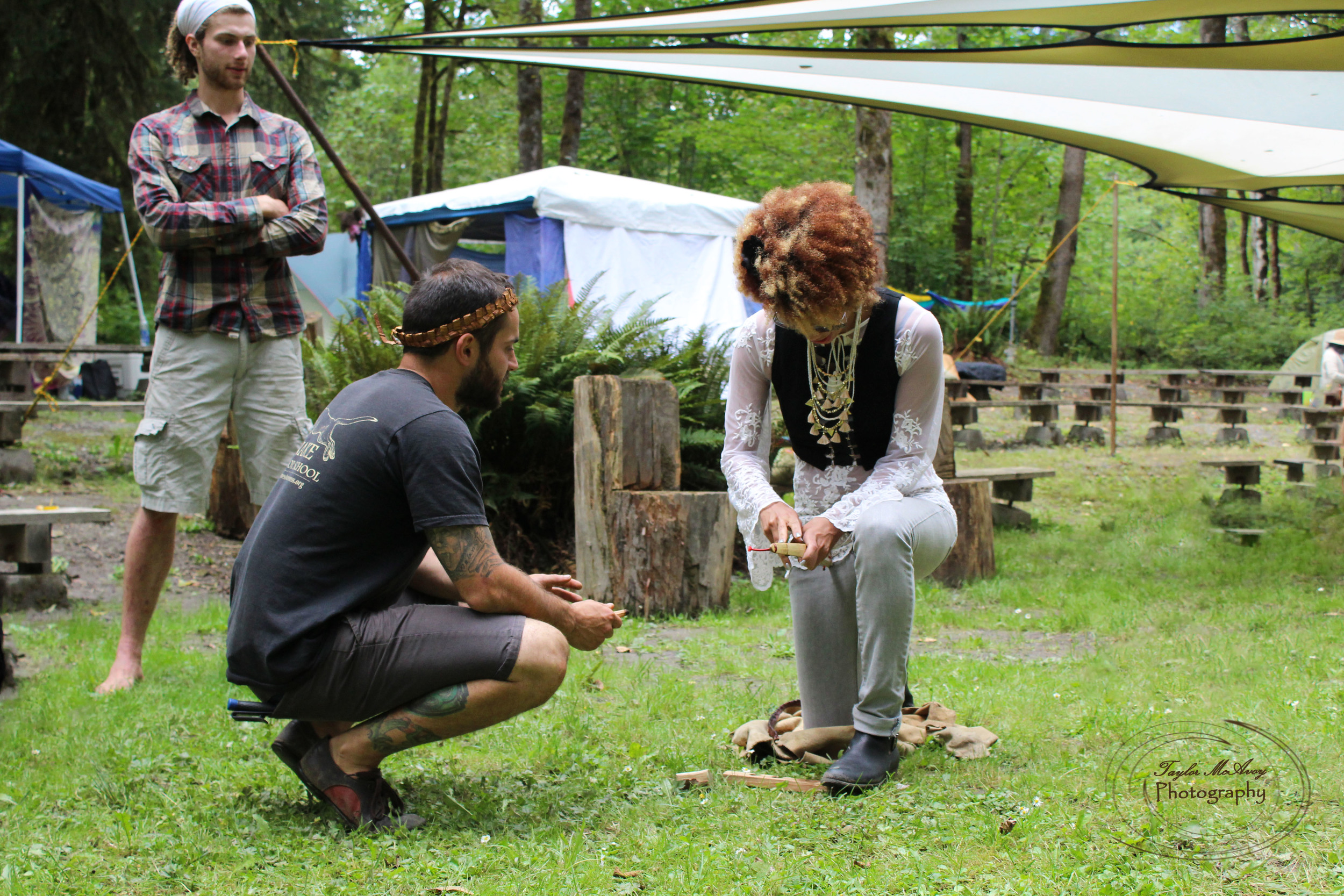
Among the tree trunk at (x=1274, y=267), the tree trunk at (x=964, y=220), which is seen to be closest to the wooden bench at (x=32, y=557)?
the tree trunk at (x=964, y=220)

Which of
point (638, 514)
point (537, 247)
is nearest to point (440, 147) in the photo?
point (537, 247)

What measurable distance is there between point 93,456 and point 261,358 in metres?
5.95

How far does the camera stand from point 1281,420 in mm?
15297

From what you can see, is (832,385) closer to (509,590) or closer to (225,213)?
(509,590)

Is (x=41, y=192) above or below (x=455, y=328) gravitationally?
above

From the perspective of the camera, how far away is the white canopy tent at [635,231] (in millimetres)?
11039

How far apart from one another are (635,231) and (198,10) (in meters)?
7.94

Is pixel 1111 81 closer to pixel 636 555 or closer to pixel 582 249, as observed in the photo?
pixel 636 555

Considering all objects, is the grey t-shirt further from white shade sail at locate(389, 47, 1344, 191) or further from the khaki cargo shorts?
white shade sail at locate(389, 47, 1344, 191)

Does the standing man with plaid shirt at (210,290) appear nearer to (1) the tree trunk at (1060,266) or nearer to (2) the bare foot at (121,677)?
(2) the bare foot at (121,677)

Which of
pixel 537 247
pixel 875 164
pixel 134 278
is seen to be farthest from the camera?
pixel 134 278

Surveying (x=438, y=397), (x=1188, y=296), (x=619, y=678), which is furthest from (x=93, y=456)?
(x=1188, y=296)

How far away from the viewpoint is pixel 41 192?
1239 centimetres

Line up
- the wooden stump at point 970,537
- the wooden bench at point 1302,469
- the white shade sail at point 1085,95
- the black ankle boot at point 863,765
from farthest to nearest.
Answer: the wooden bench at point 1302,469
the wooden stump at point 970,537
the white shade sail at point 1085,95
the black ankle boot at point 863,765
